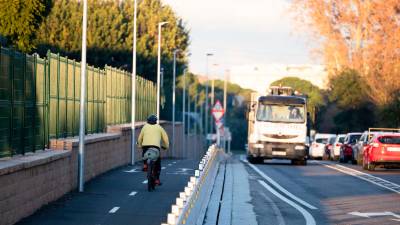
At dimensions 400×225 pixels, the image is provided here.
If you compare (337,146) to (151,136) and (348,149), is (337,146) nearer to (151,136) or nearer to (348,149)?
(348,149)

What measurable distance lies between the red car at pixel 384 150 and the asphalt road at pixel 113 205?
11974mm

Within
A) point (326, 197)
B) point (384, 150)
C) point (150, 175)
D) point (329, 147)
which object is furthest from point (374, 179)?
point (329, 147)

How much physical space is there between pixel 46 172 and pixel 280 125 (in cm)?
2618

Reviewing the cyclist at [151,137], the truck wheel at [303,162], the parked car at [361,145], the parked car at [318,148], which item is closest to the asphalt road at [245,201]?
the cyclist at [151,137]

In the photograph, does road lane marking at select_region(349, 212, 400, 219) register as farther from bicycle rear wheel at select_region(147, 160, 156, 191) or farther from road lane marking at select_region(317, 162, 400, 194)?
road lane marking at select_region(317, 162, 400, 194)

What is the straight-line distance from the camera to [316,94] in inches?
3989

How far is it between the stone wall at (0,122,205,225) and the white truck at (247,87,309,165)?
1112cm

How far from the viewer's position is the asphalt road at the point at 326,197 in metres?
20.6

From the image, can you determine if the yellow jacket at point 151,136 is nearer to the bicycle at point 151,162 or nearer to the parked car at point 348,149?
the bicycle at point 151,162

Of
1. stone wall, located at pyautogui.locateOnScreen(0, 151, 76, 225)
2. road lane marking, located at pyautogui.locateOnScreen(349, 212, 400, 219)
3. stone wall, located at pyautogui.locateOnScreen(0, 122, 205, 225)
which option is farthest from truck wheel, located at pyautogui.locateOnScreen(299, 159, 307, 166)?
road lane marking, located at pyautogui.locateOnScreen(349, 212, 400, 219)

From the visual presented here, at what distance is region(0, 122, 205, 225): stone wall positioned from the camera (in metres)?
17.1

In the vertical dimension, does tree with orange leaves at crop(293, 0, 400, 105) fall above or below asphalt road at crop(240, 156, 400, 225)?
above

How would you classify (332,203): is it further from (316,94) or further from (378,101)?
(316,94)

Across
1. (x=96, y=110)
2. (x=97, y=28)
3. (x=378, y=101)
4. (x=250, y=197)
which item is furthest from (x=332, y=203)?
(x=97, y=28)
